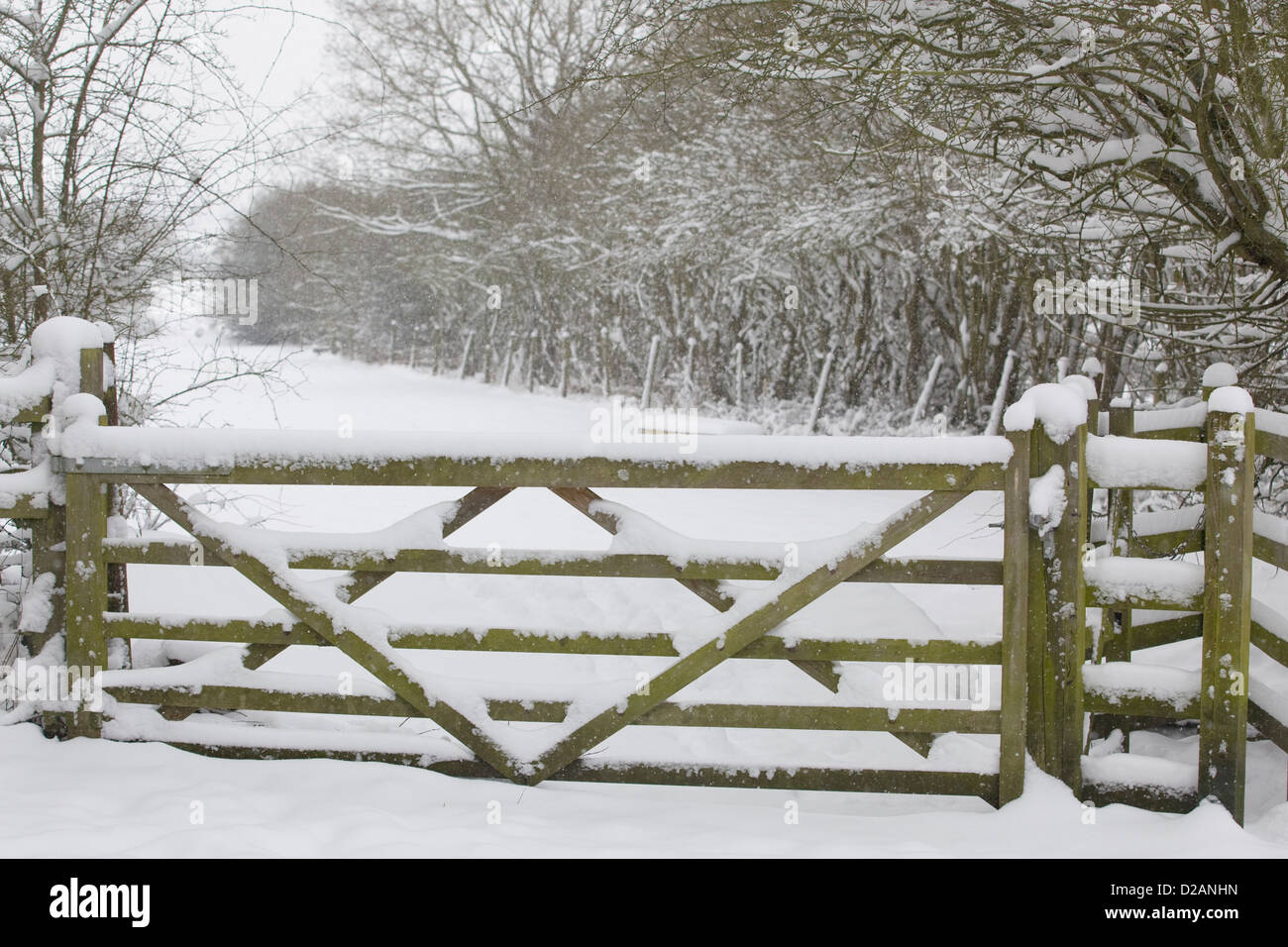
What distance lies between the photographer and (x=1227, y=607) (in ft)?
11.2

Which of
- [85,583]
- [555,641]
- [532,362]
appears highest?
[532,362]

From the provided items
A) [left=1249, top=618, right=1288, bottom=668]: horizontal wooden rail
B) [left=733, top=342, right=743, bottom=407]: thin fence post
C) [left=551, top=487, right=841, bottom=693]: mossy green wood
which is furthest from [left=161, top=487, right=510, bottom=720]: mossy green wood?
[left=733, top=342, right=743, bottom=407]: thin fence post

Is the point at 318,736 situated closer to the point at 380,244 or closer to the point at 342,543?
the point at 342,543

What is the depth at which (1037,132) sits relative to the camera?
5.58 metres

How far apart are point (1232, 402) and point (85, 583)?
422 centimetres

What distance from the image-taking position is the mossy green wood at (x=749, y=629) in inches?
135

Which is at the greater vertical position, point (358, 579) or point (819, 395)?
point (819, 395)

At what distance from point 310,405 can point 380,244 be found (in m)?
14.4
